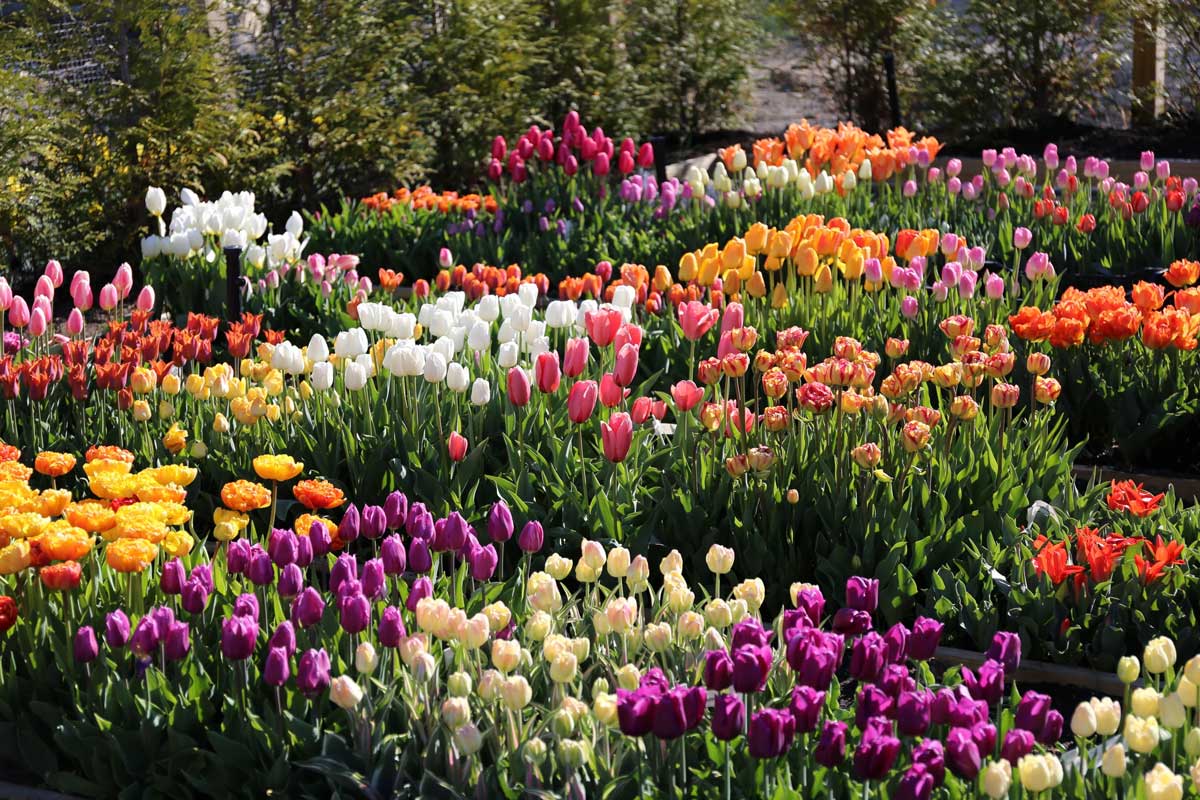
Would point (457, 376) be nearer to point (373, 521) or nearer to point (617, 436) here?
point (617, 436)

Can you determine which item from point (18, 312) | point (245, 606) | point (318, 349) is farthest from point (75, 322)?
point (245, 606)

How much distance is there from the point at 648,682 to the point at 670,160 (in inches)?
416

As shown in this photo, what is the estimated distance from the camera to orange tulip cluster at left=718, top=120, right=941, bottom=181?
7152mm

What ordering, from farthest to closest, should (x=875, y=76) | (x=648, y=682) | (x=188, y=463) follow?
(x=875, y=76) → (x=188, y=463) → (x=648, y=682)

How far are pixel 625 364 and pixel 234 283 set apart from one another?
2490 millimetres

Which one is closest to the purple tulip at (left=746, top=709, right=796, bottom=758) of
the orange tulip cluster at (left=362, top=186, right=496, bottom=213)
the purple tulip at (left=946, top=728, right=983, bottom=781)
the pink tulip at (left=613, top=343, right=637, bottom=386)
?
the purple tulip at (left=946, top=728, right=983, bottom=781)

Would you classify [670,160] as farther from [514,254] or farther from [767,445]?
[767,445]

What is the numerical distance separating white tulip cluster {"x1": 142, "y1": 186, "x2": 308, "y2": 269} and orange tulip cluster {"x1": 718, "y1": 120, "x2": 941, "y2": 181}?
238 centimetres

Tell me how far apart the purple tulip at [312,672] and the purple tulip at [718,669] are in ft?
2.17

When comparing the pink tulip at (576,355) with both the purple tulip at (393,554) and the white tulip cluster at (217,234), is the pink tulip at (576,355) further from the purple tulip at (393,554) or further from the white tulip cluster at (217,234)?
the white tulip cluster at (217,234)

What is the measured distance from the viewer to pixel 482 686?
2205mm

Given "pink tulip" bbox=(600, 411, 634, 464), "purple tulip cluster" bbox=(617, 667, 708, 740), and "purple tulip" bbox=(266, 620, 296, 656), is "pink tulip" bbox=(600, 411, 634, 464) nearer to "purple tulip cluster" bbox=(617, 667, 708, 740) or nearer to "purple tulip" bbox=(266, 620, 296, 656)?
"purple tulip" bbox=(266, 620, 296, 656)

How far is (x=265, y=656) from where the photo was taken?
266 centimetres

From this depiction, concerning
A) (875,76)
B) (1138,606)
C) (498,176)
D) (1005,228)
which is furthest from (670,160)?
(1138,606)
